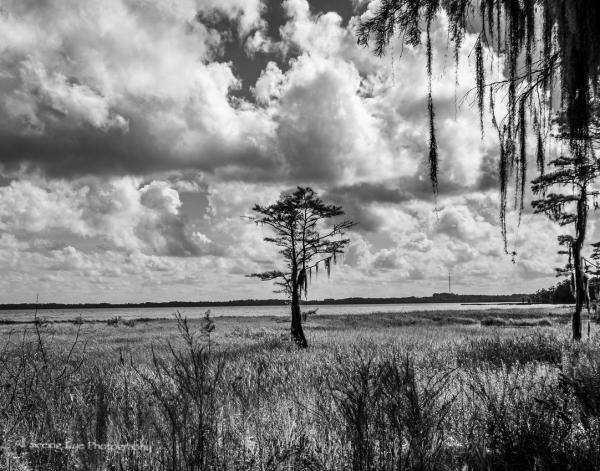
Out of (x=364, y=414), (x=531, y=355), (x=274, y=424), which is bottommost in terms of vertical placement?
(x=531, y=355)

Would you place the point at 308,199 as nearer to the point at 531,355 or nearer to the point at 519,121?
the point at 531,355

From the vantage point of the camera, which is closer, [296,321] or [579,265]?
[579,265]

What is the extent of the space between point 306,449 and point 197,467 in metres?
0.92

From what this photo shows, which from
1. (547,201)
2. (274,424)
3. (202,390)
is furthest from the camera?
(547,201)

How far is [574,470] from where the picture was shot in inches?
105

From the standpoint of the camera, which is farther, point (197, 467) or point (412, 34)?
point (412, 34)

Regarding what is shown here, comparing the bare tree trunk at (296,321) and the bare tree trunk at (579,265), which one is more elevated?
the bare tree trunk at (579,265)

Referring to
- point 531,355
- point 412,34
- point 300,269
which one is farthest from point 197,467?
point 300,269

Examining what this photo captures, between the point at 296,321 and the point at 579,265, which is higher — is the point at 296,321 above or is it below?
below

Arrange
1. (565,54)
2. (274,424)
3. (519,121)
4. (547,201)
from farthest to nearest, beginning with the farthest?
(547,201)
(274,424)
(519,121)
(565,54)

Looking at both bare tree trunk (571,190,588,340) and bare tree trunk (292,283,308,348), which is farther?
bare tree trunk (292,283,308,348)

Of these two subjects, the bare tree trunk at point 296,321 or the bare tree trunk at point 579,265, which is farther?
the bare tree trunk at point 296,321

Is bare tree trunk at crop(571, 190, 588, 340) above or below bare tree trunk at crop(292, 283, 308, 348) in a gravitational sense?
above

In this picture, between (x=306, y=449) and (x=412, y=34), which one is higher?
(x=412, y=34)
